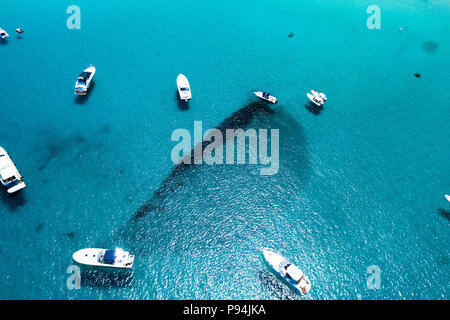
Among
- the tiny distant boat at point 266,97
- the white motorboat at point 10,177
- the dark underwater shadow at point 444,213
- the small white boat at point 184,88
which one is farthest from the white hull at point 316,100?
the white motorboat at point 10,177

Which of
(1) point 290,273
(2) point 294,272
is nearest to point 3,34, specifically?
(1) point 290,273

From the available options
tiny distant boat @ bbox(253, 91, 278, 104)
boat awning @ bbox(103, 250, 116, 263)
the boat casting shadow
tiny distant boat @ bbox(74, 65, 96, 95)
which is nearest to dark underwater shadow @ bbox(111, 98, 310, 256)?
the boat casting shadow

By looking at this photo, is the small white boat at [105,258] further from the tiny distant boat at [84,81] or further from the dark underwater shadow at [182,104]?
the tiny distant boat at [84,81]

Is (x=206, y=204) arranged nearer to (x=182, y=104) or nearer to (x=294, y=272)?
(x=294, y=272)

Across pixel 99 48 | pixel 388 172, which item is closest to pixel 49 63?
pixel 99 48

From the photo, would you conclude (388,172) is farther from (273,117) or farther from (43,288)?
(43,288)

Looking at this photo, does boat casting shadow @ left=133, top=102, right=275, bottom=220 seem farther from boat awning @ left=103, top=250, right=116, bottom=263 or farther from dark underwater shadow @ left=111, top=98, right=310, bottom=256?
boat awning @ left=103, top=250, right=116, bottom=263

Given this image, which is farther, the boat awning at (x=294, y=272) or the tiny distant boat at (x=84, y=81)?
the tiny distant boat at (x=84, y=81)
